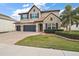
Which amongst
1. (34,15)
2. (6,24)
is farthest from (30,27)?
(6,24)

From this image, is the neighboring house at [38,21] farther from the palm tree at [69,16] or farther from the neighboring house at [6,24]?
the palm tree at [69,16]

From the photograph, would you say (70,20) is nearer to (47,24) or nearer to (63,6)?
(63,6)

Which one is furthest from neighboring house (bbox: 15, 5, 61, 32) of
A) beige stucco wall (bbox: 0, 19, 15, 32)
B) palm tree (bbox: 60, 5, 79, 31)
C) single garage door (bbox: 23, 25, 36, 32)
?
palm tree (bbox: 60, 5, 79, 31)

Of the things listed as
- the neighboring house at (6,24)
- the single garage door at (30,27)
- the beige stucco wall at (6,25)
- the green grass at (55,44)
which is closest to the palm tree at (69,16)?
the green grass at (55,44)

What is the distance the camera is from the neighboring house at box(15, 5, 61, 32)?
21609 mm

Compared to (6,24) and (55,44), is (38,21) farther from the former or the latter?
(55,44)

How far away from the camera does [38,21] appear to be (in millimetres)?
21859

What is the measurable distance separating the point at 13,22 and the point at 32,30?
157 inches

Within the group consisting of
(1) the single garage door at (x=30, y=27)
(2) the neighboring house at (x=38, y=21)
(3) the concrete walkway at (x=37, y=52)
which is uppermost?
(2) the neighboring house at (x=38, y=21)

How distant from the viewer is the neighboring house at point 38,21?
70.9 feet

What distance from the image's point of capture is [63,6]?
17.8m

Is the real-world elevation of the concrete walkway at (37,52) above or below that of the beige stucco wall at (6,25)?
below

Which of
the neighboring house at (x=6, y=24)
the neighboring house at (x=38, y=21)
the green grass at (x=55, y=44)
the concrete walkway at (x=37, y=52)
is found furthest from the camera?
the neighboring house at (x=6, y=24)

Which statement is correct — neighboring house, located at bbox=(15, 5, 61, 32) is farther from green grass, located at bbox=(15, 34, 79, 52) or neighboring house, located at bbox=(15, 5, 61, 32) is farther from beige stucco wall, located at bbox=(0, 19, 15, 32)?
green grass, located at bbox=(15, 34, 79, 52)
